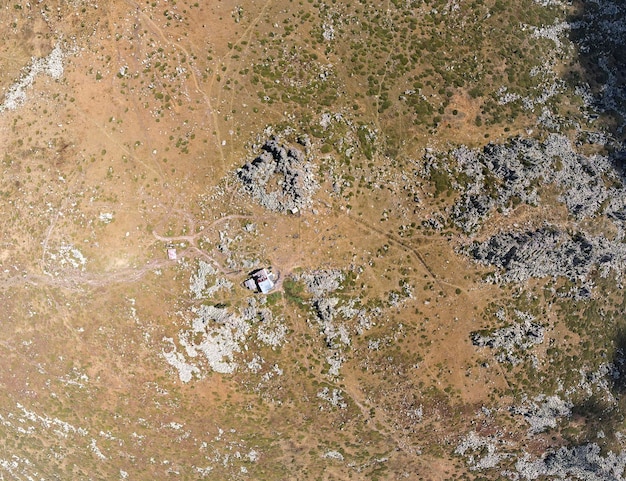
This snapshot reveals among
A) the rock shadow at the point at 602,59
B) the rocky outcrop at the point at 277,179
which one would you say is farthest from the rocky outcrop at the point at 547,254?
the rocky outcrop at the point at 277,179

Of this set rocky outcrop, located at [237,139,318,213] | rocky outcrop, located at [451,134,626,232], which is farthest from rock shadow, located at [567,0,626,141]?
rocky outcrop, located at [237,139,318,213]

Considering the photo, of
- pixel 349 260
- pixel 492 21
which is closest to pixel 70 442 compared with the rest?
pixel 349 260

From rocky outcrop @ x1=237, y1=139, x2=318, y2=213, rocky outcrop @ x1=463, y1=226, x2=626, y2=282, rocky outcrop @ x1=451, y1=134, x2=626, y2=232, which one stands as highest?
rocky outcrop @ x1=237, y1=139, x2=318, y2=213

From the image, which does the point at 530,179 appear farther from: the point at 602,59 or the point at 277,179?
the point at 277,179

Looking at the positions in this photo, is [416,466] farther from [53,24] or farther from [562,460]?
[53,24]

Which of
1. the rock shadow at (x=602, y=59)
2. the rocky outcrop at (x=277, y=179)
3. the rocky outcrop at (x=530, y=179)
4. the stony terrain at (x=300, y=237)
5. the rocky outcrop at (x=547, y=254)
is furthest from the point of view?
the rock shadow at (x=602, y=59)

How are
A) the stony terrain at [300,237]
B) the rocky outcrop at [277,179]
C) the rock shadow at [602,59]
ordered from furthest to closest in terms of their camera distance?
the rock shadow at [602,59], the stony terrain at [300,237], the rocky outcrop at [277,179]

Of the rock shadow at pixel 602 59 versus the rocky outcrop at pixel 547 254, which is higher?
the rock shadow at pixel 602 59

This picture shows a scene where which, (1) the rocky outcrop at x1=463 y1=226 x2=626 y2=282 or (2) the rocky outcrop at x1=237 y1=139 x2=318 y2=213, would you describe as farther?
(1) the rocky outcrop at x1=463 y1=226 x2=626 y2=282

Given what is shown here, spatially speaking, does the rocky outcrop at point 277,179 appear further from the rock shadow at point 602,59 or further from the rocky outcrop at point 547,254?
the rock shadow at point 602,59

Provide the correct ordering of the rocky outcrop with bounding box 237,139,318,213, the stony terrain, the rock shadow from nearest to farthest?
1. the rocky outcrop with bounding box 237,139,318,213
2. the stony terrain
3. the rock shadow

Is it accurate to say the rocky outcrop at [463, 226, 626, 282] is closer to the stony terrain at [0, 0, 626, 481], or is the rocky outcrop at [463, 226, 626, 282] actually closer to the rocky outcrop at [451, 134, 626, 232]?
the stony terrain at [0, 0, 626, 481]

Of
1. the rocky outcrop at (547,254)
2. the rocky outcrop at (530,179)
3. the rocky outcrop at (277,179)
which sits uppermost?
the rocky outcrop at (277,179)
